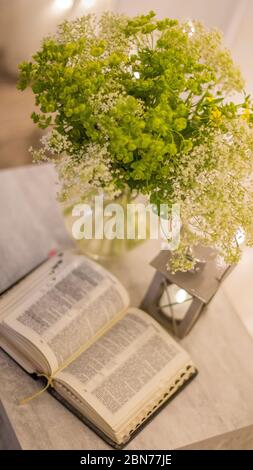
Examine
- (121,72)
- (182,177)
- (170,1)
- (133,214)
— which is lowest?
(133,214)

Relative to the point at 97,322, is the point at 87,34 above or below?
above

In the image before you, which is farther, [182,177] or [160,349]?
[160,349]

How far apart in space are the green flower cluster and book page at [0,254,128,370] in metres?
0.30

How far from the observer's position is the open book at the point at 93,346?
1.11 meters

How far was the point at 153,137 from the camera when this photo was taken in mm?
917

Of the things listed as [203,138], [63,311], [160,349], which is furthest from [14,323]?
[203,138]

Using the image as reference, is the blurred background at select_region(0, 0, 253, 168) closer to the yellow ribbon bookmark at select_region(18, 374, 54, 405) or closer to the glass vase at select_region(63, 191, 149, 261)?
the glass vase at select_region(63, 191, 149, 261)

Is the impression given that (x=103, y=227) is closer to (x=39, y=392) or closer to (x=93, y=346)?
(x=93, y=346)

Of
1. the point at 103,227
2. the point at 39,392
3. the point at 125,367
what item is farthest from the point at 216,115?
the point at 39,392

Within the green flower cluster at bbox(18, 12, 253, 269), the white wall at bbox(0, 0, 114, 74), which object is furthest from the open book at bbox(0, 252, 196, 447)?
the white wall at bbox(0, 0, 114, 74)

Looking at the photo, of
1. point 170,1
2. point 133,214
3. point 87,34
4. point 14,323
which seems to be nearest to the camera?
point 87,34

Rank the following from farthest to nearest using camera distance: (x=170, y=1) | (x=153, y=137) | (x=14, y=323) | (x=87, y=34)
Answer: (x=170, y=1)
(x=14, y=323)
(x=87, y=34)
(x=153, y=137)

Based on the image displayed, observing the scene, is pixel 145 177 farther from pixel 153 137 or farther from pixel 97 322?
pixel 97 322

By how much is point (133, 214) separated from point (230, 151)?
42 centimetres
